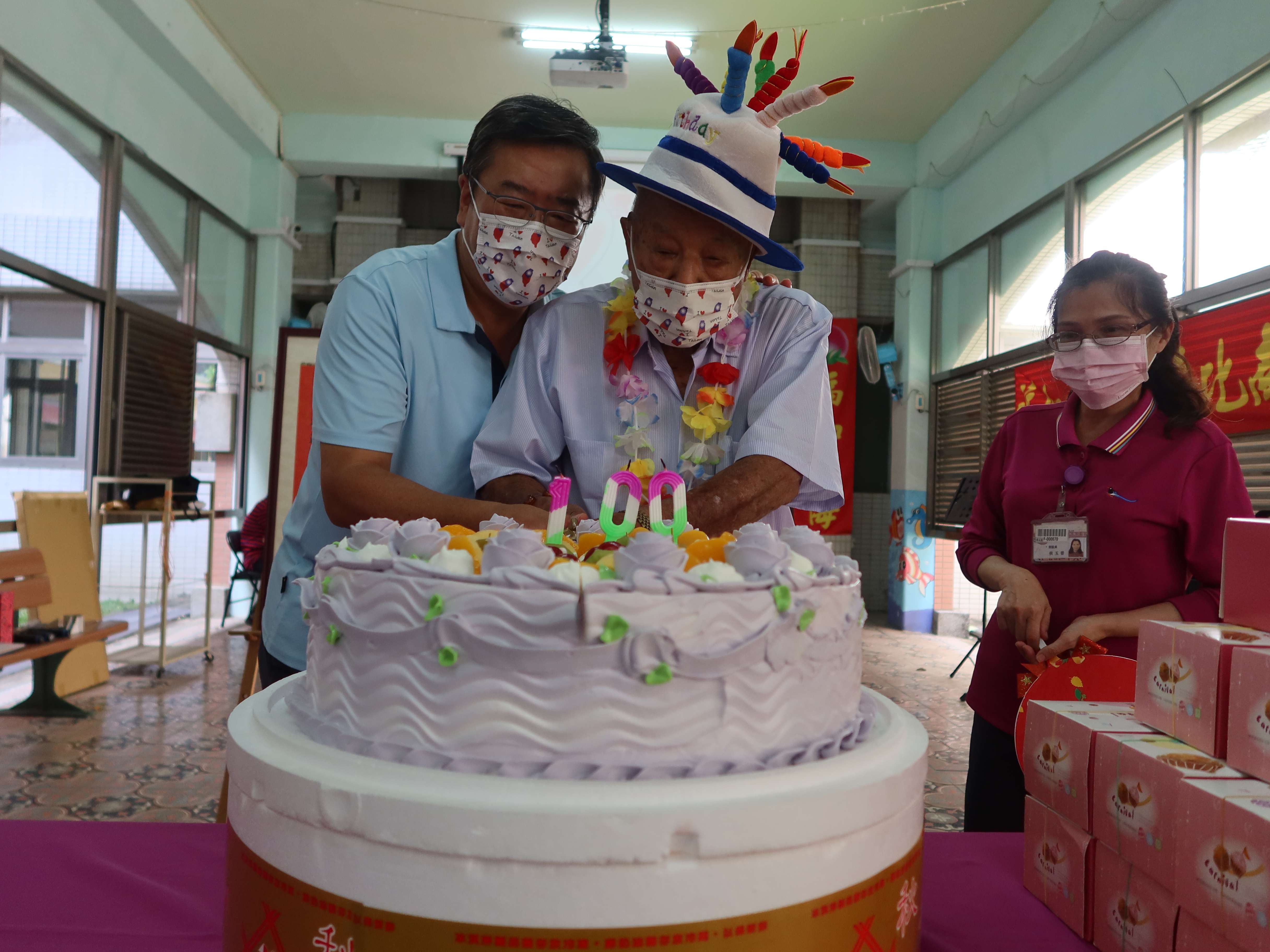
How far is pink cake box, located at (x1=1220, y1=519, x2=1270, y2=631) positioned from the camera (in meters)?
1.01

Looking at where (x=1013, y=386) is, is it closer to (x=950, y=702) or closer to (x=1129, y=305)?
(x=950, y=702)

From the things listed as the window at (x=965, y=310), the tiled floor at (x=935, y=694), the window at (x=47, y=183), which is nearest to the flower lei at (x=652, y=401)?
the tiled floor at (x=935, y=694)

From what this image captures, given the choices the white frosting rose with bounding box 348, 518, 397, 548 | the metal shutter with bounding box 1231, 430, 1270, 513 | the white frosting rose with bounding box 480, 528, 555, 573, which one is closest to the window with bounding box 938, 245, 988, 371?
the metal shutter with bounding box 1231, 430, 1270, 513

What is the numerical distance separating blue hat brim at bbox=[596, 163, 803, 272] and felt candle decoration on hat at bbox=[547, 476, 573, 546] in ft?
1.73

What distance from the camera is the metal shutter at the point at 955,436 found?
7.18 m

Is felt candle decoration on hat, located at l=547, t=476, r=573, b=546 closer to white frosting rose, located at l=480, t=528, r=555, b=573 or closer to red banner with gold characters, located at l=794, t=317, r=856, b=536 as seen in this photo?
white frosting rose, located at l=480, t=528, r=555, b=573

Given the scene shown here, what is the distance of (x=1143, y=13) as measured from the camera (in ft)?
16.1

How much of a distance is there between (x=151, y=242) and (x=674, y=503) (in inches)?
253

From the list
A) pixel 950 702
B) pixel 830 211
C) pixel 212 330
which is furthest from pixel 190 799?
pixel 830 211

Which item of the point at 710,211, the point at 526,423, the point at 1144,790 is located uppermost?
the point at 710,211

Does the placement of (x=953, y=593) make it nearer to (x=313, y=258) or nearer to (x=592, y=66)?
(x=592, y=66)

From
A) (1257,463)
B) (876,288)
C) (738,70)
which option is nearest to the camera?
(738,70)

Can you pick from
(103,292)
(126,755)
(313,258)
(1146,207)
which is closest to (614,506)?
(126,755)

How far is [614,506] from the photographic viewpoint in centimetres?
104
